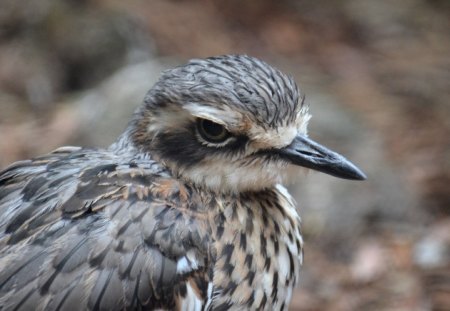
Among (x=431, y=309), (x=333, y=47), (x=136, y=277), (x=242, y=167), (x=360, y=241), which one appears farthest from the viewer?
(x=333, y=47)

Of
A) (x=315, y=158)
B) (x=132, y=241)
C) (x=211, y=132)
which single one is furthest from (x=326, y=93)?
(x=132, y=241)

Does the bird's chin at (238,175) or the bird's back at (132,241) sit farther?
the bird's chin at (238,175)

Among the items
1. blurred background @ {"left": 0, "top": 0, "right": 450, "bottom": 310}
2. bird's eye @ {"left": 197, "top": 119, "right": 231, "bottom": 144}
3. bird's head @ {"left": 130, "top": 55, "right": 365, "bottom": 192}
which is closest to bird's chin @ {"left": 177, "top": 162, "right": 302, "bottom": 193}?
bird's head @ {"left": 130, "top": 55, "right": 365, "bottom": 192}

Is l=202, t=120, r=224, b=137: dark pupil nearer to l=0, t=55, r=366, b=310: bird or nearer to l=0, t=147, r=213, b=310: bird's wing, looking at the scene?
l=0, t=55, r=366, b=310: bird


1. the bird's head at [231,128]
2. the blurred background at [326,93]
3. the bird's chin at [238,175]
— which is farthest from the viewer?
the blurred background at [326,93]

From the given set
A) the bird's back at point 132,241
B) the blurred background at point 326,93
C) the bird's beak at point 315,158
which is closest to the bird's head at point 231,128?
the bird's beak at point 315,158

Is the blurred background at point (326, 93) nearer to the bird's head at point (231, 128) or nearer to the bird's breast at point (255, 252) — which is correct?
the bird's breast at point (255, 252)

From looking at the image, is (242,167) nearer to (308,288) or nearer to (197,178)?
(197,178)

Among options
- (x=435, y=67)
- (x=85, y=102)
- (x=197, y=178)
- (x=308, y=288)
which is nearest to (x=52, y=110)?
(x=85, y=102)
